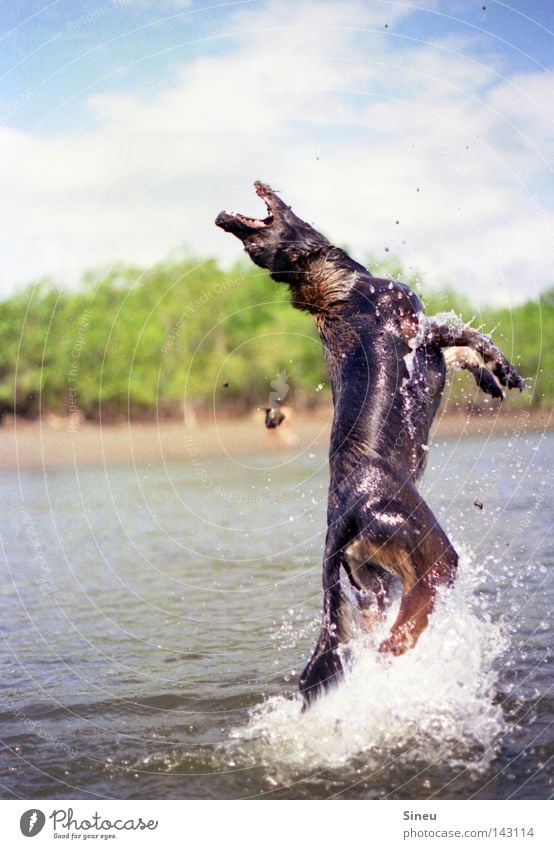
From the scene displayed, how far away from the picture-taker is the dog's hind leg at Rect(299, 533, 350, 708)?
6539 mm

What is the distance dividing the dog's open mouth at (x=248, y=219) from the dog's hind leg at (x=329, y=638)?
7.98 feet

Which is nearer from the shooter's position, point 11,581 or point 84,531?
point 11,581

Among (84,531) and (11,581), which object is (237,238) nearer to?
(11,581)

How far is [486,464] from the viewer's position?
2336 cm

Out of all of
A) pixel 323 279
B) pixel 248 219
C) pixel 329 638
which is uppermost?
pixel 248 219

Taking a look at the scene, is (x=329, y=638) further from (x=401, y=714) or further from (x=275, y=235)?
(x=275, y=235)

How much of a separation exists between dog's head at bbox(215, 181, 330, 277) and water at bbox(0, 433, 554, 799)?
2533 mm

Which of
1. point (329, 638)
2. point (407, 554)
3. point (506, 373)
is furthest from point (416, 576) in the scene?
point (506, 373)

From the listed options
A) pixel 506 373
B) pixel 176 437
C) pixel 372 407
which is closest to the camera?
pixel 372 407
